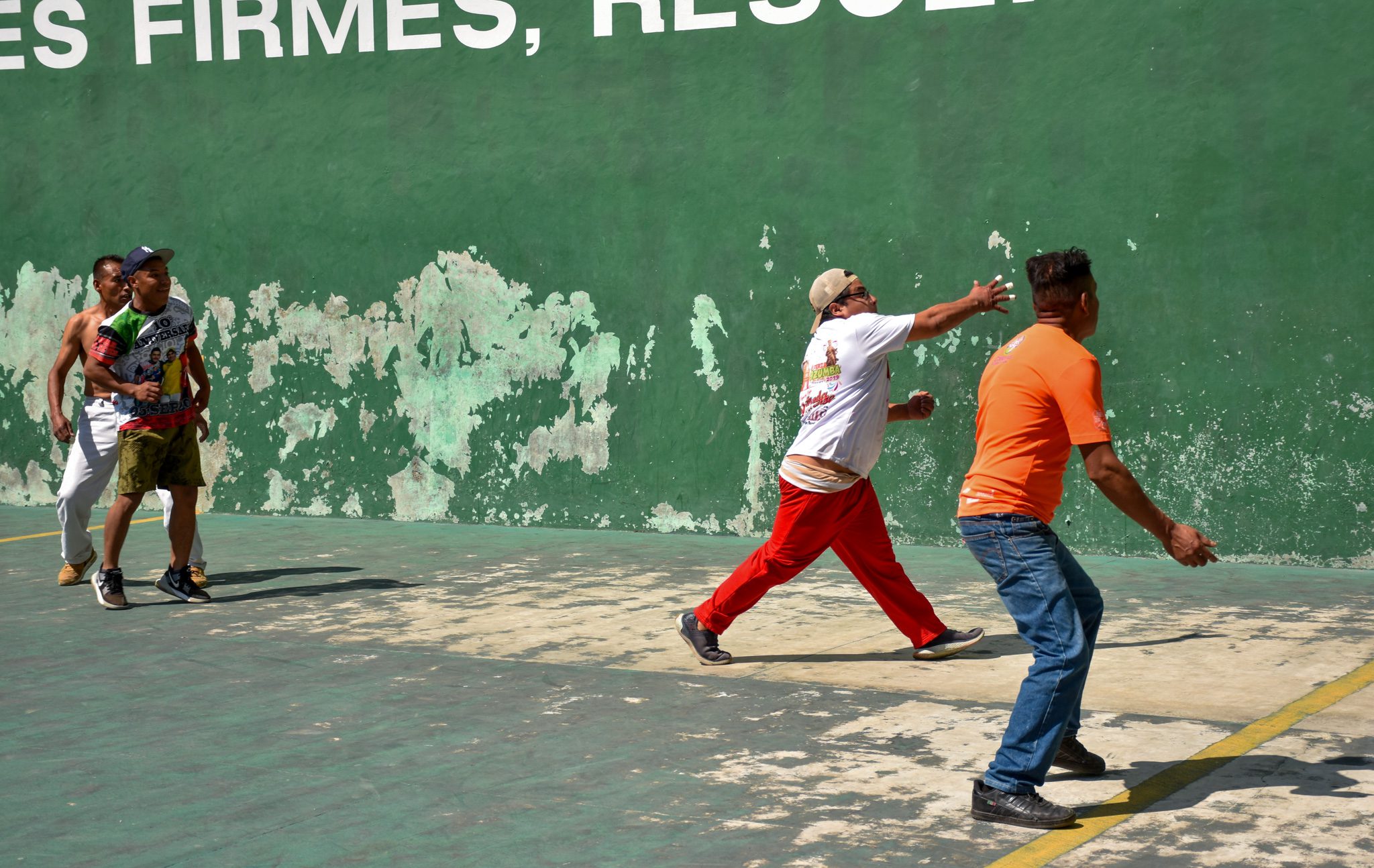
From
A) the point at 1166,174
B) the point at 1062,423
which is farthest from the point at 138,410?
the point at 1166,174

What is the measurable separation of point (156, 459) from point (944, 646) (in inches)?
169

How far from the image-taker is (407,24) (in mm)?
11688

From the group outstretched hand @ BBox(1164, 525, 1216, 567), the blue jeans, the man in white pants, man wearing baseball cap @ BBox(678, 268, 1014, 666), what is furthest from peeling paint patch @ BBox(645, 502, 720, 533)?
outstretched hand @ BBox(1164, 525, 1216, 567)

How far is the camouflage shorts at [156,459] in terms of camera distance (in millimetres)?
8664

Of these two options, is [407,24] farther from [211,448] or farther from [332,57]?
[211,448]

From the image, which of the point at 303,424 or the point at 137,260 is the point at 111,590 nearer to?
the point at 137,260

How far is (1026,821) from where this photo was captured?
15.8ft

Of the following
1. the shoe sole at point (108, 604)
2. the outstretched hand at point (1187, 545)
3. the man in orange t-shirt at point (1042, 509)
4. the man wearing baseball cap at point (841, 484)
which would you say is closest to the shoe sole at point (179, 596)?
the shoe sole at point (108, 604)

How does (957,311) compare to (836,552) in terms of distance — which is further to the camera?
(836,552)

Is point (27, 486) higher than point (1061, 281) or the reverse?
the reverse

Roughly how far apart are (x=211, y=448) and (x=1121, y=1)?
733cm

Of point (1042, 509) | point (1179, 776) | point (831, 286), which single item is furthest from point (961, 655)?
point (1042, 509)

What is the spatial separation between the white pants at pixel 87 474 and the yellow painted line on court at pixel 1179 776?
19.6 feet

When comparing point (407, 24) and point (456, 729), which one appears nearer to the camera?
point (456, 729)
